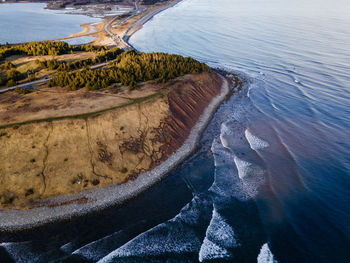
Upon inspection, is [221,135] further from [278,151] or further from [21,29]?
[21,29]

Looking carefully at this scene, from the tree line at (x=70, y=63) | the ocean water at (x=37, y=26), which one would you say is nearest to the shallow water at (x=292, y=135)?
the tree line at (x=70, y=63)

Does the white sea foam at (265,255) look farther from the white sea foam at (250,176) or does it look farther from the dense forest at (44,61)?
the dense forest at (44,61)

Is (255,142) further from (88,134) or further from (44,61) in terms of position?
(44,61)

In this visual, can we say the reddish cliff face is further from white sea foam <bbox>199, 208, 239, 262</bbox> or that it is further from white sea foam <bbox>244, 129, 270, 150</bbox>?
white sea foam <bbox>199, 208, 239, 262</bbox>

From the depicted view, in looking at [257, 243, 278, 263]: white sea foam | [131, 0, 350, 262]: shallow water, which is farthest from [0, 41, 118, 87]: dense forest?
[257, 243, 278, 263]: white sea foam

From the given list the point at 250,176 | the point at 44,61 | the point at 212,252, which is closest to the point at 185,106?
the point at 250,176
